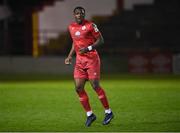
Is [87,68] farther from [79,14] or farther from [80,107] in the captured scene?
[80,107]

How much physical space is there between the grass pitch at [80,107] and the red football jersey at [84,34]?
1468 mm

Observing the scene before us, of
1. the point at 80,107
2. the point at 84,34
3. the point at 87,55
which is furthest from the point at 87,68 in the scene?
the point at 80,107

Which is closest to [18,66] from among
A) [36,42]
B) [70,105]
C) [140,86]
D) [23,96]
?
[36,42]

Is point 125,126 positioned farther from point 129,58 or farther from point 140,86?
point 129,58

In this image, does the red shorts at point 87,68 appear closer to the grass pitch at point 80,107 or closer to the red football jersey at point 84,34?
the red football jersey at point 84,34

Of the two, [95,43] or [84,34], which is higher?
[84,34]

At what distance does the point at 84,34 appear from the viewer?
11.8 meters

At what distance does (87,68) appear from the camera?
11.9m

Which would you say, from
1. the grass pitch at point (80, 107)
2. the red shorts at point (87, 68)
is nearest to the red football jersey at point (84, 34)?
the red shorts at point (87, 68)

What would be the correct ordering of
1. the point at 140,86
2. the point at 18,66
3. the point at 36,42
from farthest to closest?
the point at 36,42 < the point at 18,66 < the point at 140,86

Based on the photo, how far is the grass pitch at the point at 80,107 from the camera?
38.4ft

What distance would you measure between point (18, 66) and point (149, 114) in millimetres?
14915

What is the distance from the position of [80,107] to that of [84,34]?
3.56 meters

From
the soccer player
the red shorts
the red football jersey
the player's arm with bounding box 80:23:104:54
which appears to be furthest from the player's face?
the red shorts
